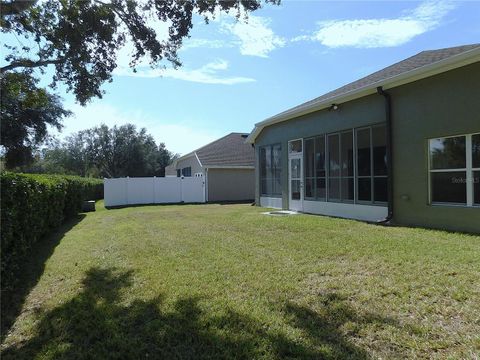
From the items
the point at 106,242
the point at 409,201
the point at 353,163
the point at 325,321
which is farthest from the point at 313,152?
the point at 325,321

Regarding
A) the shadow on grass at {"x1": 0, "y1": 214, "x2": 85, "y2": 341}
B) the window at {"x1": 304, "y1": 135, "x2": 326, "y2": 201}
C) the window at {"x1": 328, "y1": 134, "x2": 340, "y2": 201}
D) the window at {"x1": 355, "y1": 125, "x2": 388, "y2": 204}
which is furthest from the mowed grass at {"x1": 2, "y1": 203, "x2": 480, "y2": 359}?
the window at {"x1": 304, "y1": 135, "x2": 326, "y2": 201}

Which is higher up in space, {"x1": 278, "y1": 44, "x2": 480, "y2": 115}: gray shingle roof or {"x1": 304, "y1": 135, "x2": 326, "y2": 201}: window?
{"x1": 278, "y1": 44, "x2": 480, "y2": 115}: gray shingle roof

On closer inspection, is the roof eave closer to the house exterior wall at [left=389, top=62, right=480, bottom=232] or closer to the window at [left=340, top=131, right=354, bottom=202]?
the house exterior wall at [left=389, top=62, right=480, bottom=232]

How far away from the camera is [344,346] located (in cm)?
374

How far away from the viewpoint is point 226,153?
29.2m

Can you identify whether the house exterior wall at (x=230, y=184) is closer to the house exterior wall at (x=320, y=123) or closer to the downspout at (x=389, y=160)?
the house exterior wall at (x=320, y=123)

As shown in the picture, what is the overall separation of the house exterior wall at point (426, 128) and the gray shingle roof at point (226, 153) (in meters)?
17.8

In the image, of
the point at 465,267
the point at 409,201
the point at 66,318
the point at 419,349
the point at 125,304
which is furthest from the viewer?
the point at 409,201

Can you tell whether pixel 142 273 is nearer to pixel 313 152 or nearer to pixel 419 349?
pixel 419 349

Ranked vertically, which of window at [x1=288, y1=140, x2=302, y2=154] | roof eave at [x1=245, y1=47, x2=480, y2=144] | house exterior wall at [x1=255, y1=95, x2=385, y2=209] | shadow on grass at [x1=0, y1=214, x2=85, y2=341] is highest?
roof eave at [x1=245, y1=47, x2=480, y2=144]

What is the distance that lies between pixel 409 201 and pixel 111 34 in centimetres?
828

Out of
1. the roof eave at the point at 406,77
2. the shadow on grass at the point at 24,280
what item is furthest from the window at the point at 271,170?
the shadow on grass at the point at 24,280

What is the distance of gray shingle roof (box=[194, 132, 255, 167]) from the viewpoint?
28.0 metres

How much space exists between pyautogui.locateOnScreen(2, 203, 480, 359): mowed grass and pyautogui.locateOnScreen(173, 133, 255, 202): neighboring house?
19.1 meters
